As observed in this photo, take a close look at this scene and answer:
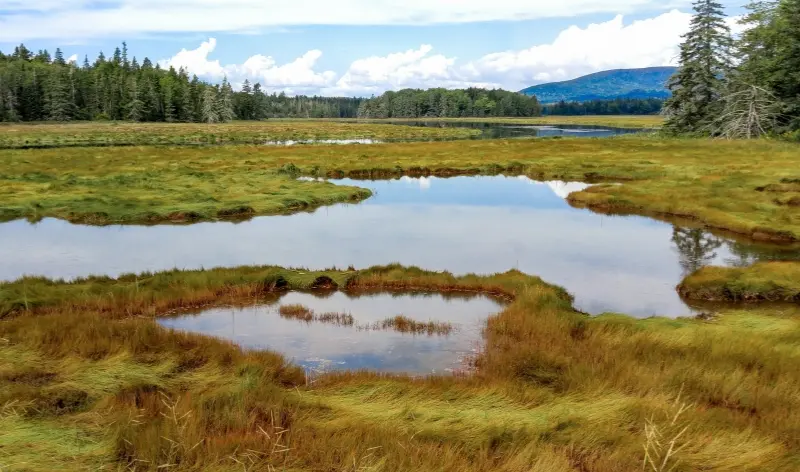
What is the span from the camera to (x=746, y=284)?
14.0m

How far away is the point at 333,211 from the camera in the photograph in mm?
26844

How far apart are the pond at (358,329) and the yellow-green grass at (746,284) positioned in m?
5.33

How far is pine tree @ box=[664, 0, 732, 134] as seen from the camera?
59719mm

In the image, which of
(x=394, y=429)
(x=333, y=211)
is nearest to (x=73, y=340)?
(x=394, y=429)

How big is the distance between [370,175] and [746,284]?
30139 millimetres

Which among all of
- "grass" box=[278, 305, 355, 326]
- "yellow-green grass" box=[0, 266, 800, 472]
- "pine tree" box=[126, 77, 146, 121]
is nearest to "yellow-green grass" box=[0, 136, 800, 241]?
"grass" box=[278, 305, 355, 326]

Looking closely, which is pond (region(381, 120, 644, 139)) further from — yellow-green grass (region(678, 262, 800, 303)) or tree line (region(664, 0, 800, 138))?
yellow-green grass (region(678, 262, 800, 303))

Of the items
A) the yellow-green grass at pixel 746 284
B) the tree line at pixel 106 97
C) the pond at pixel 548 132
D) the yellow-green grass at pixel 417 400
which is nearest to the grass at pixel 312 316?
the yellow-green grass at pixel 417 400

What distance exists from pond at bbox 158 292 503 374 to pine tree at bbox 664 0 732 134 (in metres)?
56.9

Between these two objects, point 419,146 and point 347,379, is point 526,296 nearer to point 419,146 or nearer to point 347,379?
point 347,379

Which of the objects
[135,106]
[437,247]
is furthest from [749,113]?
[135,106]

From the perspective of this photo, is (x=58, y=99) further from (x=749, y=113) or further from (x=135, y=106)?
(x=749, y=113)

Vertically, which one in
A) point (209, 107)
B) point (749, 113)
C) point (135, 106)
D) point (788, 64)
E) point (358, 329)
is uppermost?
point (209, 107)

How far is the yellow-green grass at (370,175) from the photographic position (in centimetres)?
2508
